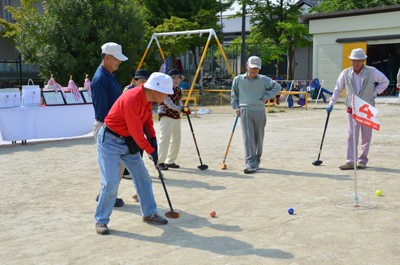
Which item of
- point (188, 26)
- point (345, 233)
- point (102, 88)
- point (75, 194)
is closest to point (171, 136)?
point (75, 194)

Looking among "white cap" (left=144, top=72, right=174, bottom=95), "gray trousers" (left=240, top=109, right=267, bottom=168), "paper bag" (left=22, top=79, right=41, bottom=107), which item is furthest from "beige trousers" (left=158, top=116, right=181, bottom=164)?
"paper bag" (left=22, top=79, right=41, bottom=107)

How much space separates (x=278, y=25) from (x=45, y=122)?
20.3 metres

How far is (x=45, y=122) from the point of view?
1036cm

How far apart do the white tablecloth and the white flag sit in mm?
7508

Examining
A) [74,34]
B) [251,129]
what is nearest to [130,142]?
[251,129]

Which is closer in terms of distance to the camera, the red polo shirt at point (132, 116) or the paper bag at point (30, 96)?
the red polo shirt at point (132, 116)

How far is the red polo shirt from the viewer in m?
4.04

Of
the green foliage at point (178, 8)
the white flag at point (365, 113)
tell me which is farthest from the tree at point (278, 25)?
the white flag at point (365, 113)

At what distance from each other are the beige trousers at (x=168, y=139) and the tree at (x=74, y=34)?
35.7ft

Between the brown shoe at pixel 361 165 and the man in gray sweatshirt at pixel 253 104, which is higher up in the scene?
the man in gray sweatshirt at pixel 253 104

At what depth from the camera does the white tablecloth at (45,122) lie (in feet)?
32.3

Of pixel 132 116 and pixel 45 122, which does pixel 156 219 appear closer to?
pixel 132 116

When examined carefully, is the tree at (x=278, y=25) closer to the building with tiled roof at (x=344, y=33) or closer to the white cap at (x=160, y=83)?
the building with tiled roof at (x=344, y=33)

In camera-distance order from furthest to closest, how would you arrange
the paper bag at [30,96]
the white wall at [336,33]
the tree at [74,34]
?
the white wall at [336,33]
the tree at [74,34]
the paper bag at [30,96]
